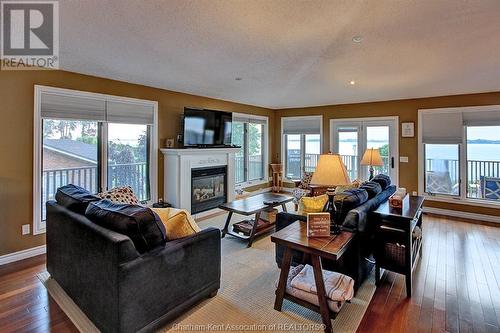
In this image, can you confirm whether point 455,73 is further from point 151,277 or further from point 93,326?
point 93,326

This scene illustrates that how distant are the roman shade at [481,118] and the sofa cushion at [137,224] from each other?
19.3 feet

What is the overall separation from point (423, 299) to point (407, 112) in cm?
442

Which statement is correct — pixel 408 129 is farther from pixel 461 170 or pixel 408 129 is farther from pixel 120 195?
pixel 120 195

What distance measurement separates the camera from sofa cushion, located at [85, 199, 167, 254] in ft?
6.23

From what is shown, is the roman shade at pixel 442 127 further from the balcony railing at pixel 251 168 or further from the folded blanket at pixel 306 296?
the folded blanket at pixel 306 296

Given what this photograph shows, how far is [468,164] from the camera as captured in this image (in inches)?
206

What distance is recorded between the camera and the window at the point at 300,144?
7.18 metres

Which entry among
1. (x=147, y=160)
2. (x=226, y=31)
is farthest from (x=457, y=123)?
(x=147, y=160)

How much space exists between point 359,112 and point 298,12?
15.6ft

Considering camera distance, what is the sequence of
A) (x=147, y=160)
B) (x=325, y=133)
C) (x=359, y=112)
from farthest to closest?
(x=325, y=133) < (x=359, y=112) < (x=147, y=160)

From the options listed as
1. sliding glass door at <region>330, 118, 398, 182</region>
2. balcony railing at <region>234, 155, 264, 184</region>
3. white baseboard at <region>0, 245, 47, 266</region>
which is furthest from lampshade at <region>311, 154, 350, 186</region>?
balcony railing at <region>234, 155, 264, 184</region>

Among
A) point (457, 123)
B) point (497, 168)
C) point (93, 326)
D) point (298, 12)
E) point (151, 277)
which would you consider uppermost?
point (298, 12)

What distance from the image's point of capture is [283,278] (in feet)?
7.28

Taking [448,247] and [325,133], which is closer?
[448,247]
